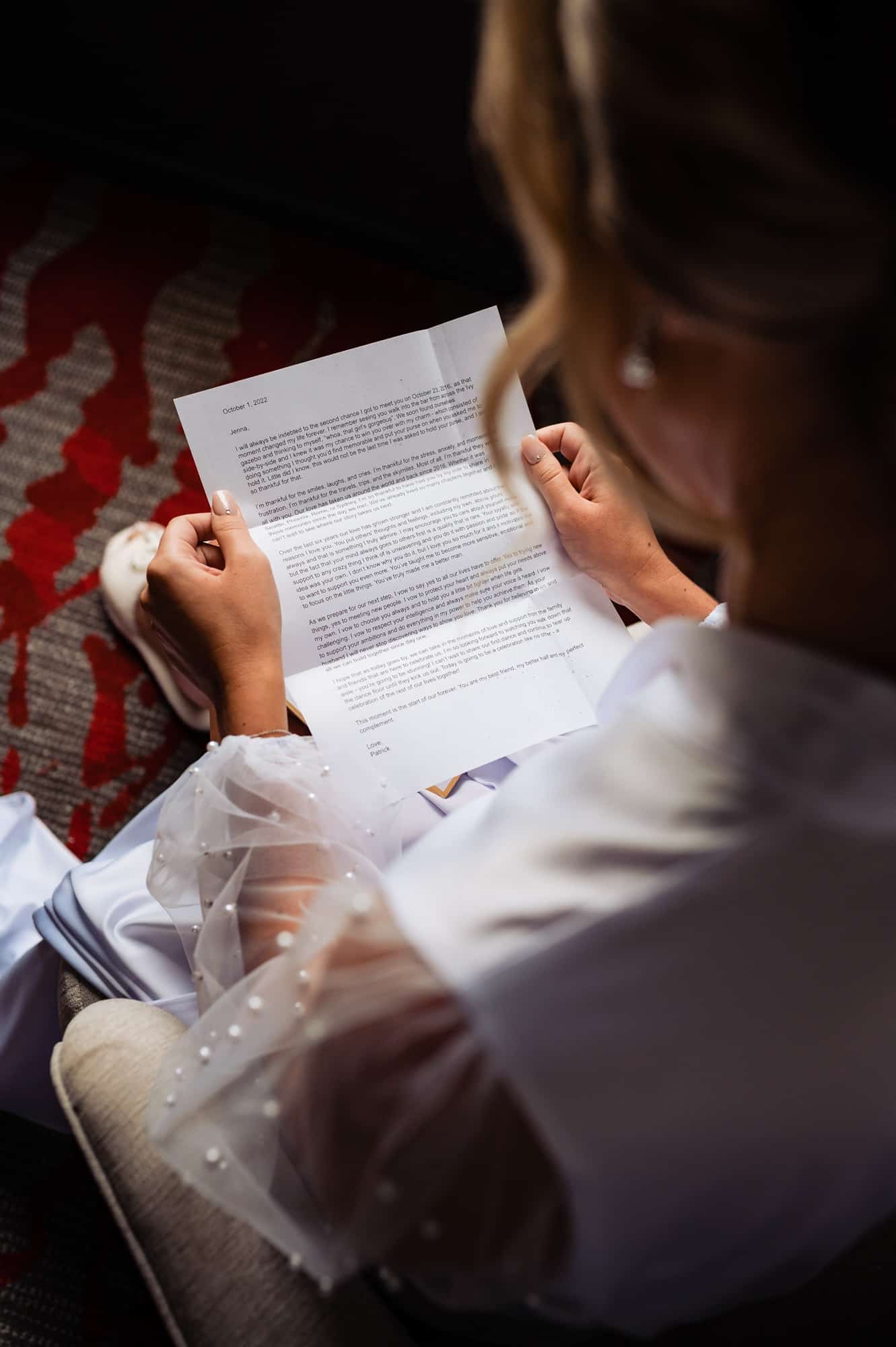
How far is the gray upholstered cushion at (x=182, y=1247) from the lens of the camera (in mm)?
591

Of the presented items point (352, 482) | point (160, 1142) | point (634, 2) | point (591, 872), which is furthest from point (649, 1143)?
point (352, 482)

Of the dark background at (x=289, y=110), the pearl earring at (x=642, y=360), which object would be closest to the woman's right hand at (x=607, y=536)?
the pearl earring at (x=642, y=360)

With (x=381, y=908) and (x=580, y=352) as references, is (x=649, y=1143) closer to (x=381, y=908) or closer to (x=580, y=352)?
(x=381, y=908)

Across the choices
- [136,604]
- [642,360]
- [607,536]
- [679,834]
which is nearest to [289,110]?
[136,604]

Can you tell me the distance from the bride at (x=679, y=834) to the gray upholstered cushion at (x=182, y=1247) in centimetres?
8

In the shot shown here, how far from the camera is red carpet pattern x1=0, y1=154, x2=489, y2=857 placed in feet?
3.75

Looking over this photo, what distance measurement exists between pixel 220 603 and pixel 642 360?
0.42 meters

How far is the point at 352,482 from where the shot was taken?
83 cm

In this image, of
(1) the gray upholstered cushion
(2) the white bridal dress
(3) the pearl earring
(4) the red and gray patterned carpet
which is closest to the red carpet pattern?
(4) the red and gray patterned carpet

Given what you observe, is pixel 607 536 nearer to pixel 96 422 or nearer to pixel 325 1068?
pixel 325 1068

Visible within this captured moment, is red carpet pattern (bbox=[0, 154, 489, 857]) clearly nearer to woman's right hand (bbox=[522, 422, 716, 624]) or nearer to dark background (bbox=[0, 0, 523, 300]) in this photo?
dark background (bbox=[0, 0, 523, 300])

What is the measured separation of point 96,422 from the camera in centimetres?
124

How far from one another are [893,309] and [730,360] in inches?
2.7

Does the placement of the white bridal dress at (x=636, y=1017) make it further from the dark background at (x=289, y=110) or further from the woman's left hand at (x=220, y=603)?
the dark background at (x=289, y=110)
